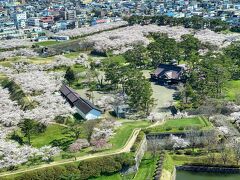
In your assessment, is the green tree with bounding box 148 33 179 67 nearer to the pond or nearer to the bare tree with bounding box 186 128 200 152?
the bare tree with bounding box 186 128 200 152

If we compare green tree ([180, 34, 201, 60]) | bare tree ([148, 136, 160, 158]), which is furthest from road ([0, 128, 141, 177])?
green tree ([180, 34, 201, 60])

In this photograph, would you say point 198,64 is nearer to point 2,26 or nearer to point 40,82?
point 40,82

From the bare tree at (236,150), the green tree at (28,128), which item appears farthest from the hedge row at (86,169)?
the bare tree at (236,150)

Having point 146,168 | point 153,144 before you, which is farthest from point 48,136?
point 146,168

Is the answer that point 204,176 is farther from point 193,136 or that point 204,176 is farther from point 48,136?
point 48,136

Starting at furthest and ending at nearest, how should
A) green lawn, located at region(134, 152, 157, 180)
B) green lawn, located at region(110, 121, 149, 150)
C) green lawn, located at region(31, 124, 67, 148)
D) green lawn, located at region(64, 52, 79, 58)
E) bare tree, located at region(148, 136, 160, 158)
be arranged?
green lawn, located at region(64, 52, 79, 58), green lawn, located at region(31, 124, 67, 148), bare tree, located at region(148, 136, 160, 158), green lawn, located at region(110, 121, 149, 150), green lawn, located at region(134, 152, 157, 180)

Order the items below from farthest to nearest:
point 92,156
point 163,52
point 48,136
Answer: point 163,52 → point 48,136 → point 92,156

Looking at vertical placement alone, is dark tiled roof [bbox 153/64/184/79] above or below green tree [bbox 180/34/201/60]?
below
